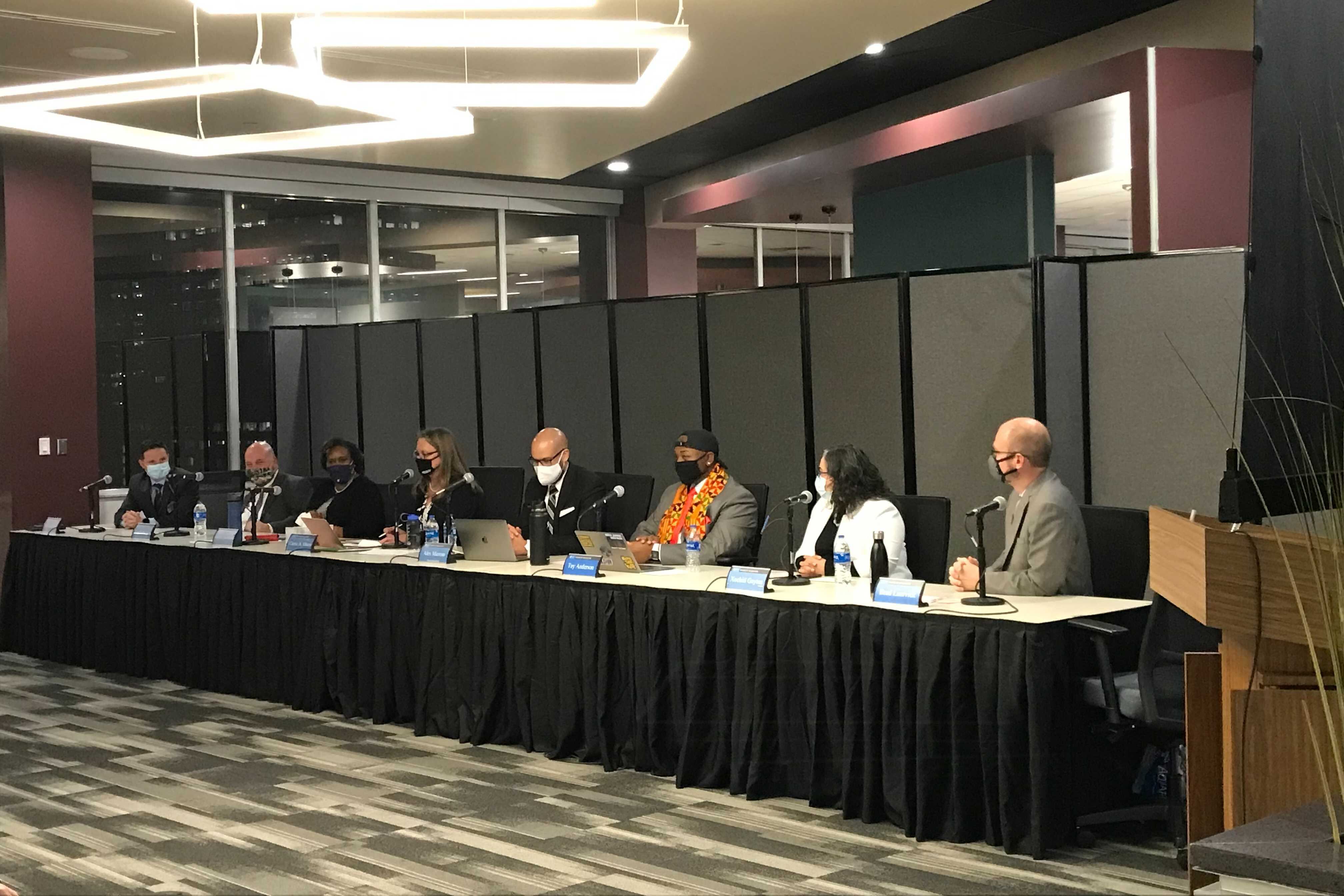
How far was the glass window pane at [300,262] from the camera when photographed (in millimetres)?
9750

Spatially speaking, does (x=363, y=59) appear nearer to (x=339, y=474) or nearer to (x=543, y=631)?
(x=339, y=474)

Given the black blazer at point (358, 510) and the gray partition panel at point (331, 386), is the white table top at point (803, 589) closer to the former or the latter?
the black blazer at point (358, 510)

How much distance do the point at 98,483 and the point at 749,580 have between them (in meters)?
4.91

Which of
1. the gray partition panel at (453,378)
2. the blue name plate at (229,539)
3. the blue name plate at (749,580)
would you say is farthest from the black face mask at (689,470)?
the gray partition panel at (453,378)

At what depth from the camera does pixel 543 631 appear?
4.82 m

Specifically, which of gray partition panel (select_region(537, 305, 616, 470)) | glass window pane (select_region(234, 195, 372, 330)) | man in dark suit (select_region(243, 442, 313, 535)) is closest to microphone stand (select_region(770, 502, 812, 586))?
gray partition panel (select_region(537, 305, 616, 470))

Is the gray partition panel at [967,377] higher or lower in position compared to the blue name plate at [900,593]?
higher

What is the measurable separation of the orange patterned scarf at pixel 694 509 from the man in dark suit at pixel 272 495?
219 cm

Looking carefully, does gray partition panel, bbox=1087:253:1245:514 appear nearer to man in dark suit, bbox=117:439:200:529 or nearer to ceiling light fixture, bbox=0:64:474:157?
ceiling light fixture, bbox=0:64:474:157

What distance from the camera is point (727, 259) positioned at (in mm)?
12688

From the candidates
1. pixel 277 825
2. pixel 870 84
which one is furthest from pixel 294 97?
pixel 277 825

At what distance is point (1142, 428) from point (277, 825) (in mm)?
3344

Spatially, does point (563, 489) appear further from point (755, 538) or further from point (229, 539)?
point (229, 539)

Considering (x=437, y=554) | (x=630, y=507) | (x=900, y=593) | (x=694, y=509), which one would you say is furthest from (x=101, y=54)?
(x=900, y=593)
